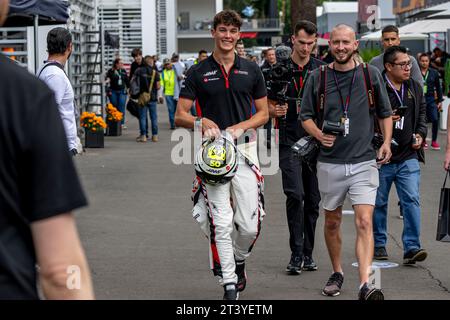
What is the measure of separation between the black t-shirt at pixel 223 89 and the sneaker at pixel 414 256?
2.13 metres

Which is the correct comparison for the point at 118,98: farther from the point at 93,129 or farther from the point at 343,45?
the point at 343,45

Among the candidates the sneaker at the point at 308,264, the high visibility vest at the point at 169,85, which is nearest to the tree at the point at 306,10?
the high visibility vest at the point at 169,85

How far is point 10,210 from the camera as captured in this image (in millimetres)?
2455

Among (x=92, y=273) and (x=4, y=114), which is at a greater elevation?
(x=4, y=114)

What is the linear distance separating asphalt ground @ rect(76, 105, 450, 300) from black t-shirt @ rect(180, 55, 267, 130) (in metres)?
1.15

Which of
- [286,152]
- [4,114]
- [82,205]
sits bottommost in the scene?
[286,152]

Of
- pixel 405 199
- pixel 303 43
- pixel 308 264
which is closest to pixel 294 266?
pixel 308 264

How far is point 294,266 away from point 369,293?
152cm

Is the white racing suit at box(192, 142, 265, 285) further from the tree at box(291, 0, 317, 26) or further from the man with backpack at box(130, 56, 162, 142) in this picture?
the tree at box(291, 0, 317, 26)

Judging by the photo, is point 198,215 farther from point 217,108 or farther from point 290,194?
point 290,194

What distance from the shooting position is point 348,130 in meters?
7.23

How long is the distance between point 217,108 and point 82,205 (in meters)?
4.75

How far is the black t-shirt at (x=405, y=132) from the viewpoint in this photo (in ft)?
29.1
